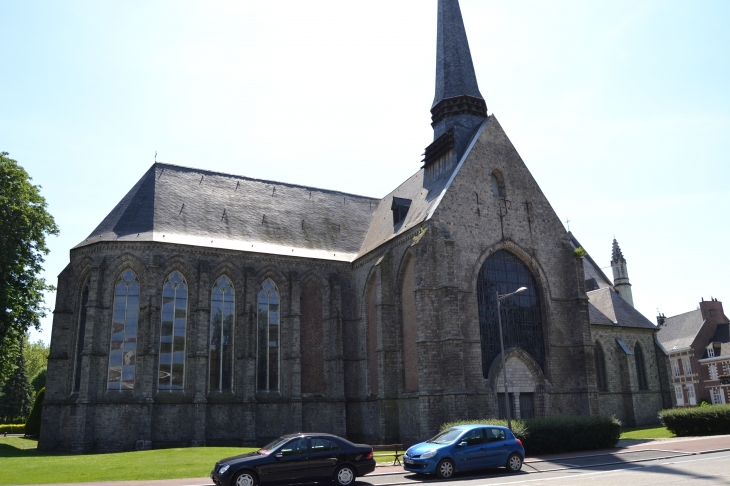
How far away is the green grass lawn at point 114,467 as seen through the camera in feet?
58.6

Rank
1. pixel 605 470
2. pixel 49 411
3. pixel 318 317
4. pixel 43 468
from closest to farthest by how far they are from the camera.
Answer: pixel 605 470, pixel 43 468, pixel 49 411, pixel 318 317

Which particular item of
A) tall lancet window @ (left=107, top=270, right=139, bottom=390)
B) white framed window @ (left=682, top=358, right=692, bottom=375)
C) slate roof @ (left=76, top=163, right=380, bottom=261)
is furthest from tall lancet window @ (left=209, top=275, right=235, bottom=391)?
white framed window @ (left=682, top=358, right=692, bottom=375)

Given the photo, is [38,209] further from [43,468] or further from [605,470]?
[605,470]

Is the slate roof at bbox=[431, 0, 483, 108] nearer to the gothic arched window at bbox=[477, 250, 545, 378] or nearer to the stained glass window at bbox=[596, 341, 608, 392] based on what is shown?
the gothic arched window at bbox=[477, 250, 545, 378]

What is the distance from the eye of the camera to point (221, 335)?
108 ft

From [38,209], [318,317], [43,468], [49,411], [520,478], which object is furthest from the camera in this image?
[318,317]

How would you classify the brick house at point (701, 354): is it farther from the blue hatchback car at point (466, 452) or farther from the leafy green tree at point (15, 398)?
the leafy green tree at point (15, 398)

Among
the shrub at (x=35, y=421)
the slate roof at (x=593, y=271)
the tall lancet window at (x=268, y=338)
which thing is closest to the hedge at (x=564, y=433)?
the tall lancet window at (x=268, y=338)

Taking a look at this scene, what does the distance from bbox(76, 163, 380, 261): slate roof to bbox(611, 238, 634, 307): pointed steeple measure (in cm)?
2863

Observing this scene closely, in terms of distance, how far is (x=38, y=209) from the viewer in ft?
108

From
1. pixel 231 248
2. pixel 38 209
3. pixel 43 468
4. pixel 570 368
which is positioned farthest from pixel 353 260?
pixel 43 468

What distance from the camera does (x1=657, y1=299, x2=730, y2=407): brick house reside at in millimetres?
59344

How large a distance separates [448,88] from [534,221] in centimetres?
1092

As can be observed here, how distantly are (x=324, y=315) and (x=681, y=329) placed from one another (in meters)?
49.5
